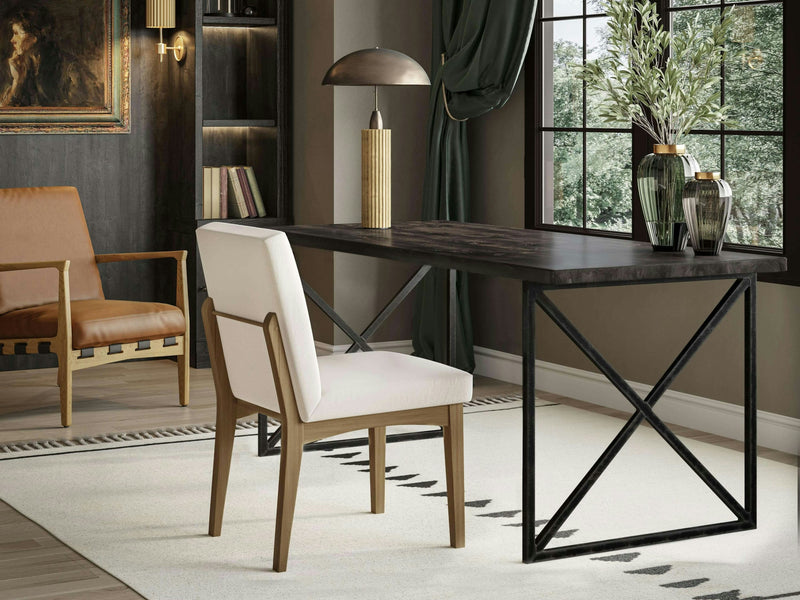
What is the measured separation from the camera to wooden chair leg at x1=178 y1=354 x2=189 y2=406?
5309mm

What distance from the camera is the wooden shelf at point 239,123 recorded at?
6.29 m

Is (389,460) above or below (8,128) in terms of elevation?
below

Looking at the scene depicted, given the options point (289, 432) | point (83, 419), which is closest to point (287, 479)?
point (289, 432)

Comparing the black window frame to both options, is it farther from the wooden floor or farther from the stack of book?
the stack of book

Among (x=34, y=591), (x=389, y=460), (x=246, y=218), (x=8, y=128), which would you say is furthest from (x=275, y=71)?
(x=34, y=591)

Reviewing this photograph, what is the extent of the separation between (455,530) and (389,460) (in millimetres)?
994

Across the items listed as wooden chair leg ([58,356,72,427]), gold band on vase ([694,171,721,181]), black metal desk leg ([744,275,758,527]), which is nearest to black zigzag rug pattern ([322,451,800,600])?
black metal desk leg ([744,275,758,527])

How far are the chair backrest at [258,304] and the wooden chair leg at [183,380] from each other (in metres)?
1.90

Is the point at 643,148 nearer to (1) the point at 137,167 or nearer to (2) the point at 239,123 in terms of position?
(2) the point at 239,123

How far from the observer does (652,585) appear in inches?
123

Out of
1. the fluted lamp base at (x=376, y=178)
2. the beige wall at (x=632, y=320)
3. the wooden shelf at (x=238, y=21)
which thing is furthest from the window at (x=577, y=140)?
the wooden shelf at (x=238, y=21)

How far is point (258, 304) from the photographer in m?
3.21

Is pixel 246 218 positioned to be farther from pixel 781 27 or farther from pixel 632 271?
pixel 632 271

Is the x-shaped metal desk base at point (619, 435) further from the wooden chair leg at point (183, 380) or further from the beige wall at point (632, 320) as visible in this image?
the wooden chair leg at point (183, 380)
